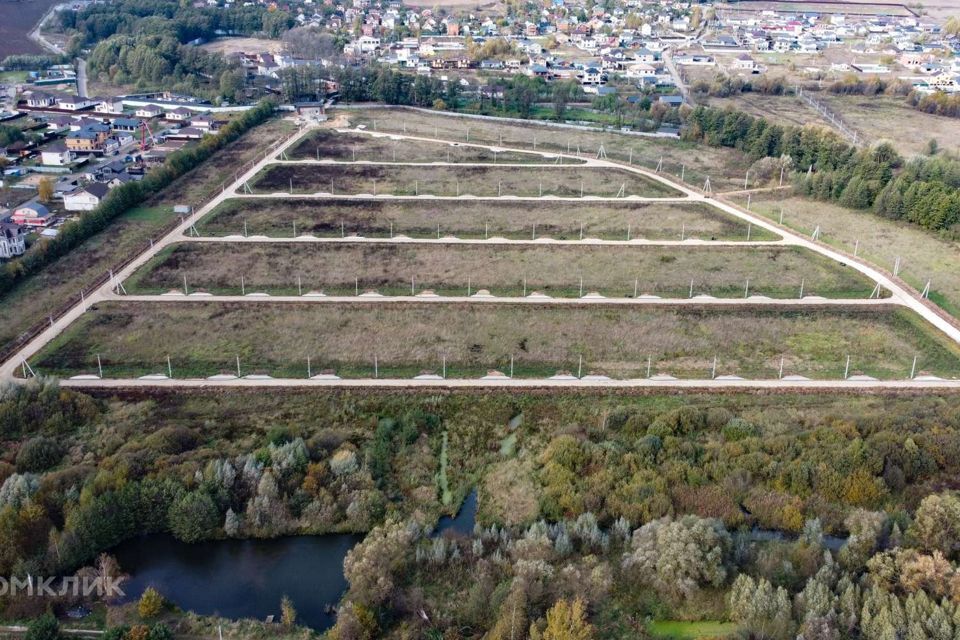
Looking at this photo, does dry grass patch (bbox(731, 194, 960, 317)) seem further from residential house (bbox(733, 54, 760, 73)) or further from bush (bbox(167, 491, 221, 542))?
residential house (bbox(733, 54, 760, 73))

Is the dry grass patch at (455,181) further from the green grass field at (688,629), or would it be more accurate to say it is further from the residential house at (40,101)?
the green grass field at (688,629)

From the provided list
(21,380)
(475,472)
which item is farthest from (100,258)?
(475,472)

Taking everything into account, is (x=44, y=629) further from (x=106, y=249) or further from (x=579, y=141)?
(x=579, y=141)

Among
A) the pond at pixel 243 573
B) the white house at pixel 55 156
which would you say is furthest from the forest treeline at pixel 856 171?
the white house at pixel 55 156

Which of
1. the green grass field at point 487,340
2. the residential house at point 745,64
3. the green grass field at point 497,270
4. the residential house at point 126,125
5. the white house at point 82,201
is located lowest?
the green grass field at point 487,340

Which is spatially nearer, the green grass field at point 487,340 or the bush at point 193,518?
the bush at point 193,518

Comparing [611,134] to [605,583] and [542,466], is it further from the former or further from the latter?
[605,583]
